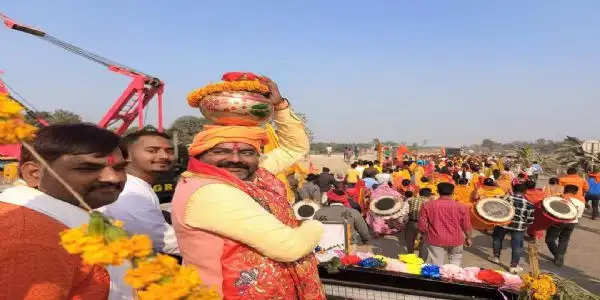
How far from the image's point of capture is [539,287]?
9.43 ft

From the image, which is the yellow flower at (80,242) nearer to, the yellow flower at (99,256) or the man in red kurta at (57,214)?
the yellow flower at (99,256)

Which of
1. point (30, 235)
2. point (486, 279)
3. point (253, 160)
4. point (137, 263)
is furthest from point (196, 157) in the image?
point (486, 279)

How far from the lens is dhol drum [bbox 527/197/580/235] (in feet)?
22.5

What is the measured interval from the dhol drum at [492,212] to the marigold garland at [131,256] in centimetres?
659

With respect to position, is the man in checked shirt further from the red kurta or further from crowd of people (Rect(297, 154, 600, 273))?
the red kurta

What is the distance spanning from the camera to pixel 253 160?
6.32 feet

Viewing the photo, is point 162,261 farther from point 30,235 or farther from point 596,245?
→ point 596,245

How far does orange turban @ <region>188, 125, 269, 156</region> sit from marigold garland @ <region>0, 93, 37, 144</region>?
2.88ft

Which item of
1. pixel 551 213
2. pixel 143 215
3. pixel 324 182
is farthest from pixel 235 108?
pixel 324 182

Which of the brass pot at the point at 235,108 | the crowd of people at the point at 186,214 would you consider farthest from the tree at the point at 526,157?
the brass pot at the point at 235,108

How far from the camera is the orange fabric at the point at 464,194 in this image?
8359 millimetres

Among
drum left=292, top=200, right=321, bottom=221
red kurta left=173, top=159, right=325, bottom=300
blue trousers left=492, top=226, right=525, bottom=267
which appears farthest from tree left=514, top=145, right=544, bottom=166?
red kurta left=173, top=159, right=325, bottom=300

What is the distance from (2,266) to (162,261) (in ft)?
1.54

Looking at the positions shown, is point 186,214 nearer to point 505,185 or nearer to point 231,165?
point 231,165
